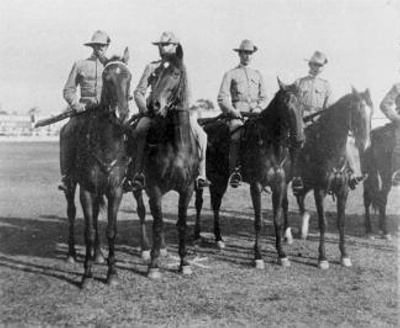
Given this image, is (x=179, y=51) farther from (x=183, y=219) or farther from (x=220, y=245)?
(x=220, y=245)

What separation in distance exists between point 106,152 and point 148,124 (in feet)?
3.01

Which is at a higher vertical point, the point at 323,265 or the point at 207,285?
the point at 323,265

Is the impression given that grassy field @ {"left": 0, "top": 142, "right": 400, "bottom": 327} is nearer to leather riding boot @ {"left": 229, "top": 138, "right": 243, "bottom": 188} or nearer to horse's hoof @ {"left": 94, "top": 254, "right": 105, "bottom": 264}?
horse's hoof @ {"left": 94, "top": 254, "right": 105, "bottom": 264}

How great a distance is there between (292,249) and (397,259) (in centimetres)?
177

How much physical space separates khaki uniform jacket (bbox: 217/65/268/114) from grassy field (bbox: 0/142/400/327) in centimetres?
263

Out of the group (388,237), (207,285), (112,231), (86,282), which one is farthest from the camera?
(388,237)

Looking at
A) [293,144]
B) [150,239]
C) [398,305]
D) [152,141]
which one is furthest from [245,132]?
[398,305]

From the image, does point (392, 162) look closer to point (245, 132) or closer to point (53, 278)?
point (245, 132)

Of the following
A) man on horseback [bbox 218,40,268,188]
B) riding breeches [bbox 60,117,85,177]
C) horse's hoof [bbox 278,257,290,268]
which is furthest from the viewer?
man on horseback [bbox 218,40,268,188]

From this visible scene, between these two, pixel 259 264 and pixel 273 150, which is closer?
pixel 259 264

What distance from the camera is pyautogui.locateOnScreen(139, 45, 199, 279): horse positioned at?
23.2 ft

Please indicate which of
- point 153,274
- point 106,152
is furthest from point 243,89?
point 153,274

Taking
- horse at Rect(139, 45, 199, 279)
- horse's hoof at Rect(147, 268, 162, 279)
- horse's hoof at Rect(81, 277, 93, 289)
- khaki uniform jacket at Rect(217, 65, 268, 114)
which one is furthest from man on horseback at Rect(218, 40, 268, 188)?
horse's hoof at Rect(81, 277, 93, 289)

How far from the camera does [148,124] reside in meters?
7.64
